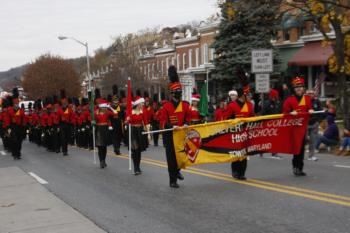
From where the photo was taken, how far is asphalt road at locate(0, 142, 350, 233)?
8.09 metres

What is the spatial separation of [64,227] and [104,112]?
8641 millimetres

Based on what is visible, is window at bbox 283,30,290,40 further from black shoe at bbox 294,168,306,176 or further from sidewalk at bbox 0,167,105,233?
sidewalk at bbox 0,167,105,233

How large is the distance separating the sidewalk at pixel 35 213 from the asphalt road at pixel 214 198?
25 cm

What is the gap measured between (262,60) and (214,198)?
11.0 metres

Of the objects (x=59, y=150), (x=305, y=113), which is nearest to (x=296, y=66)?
(x=59, y=150)

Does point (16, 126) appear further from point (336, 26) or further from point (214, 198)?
point (214, 198)

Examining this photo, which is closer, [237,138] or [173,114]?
[173,114]

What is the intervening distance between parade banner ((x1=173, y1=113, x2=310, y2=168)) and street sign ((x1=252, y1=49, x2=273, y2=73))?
26.2 feet

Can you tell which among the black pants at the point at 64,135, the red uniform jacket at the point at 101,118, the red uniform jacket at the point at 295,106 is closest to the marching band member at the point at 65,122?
the black pants at the point at 64,135

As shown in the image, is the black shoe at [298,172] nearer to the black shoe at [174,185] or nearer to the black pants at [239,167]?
the black pants at [239,167]

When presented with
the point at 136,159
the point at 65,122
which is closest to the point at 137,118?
the point at 136,159

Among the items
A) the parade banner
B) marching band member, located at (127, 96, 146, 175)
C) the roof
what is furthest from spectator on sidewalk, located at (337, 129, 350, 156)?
the roof

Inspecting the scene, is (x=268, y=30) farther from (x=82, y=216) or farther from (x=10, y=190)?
(x=82, y=216)

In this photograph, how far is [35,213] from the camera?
9711 mm
